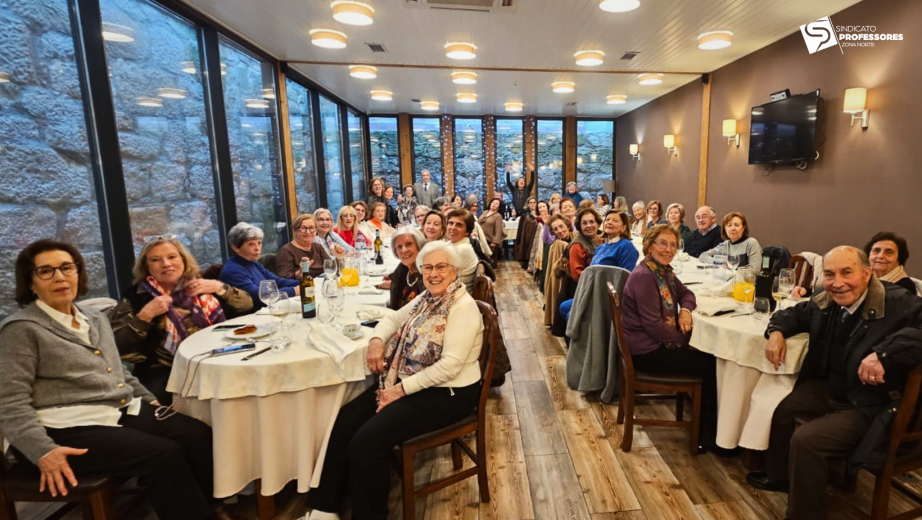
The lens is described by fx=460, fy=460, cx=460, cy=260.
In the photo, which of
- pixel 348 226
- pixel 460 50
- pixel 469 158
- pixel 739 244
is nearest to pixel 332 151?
pixel 348 226

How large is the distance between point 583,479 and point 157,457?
1.89 m

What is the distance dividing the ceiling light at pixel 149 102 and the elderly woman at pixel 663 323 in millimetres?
3453

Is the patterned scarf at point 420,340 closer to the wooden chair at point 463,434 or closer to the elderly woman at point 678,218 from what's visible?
the wooden chair at point 463,434

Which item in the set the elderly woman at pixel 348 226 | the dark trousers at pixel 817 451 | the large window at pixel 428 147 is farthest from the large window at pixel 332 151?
the dark trousers at pixel 817 451

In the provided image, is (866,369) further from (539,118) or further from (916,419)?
(539,118)

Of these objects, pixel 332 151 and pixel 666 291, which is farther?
pixel 332 151

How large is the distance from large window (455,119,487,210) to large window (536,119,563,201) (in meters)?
1.38

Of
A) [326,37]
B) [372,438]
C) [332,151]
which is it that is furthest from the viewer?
[332,151]

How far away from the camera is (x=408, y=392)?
1905mm

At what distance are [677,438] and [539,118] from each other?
916 cm

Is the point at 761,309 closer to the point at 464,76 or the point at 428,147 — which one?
the point at 464,76

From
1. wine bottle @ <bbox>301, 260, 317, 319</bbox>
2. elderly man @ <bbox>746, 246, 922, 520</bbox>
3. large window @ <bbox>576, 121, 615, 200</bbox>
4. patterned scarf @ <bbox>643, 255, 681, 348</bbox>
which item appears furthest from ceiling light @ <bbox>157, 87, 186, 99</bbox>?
large window @ <bbox>576, 121, 615, 200</bbox>

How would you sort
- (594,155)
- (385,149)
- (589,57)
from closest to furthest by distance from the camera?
1. (589,57)
2. (385,149)
3. (594,155)

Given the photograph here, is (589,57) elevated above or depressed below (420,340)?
above
